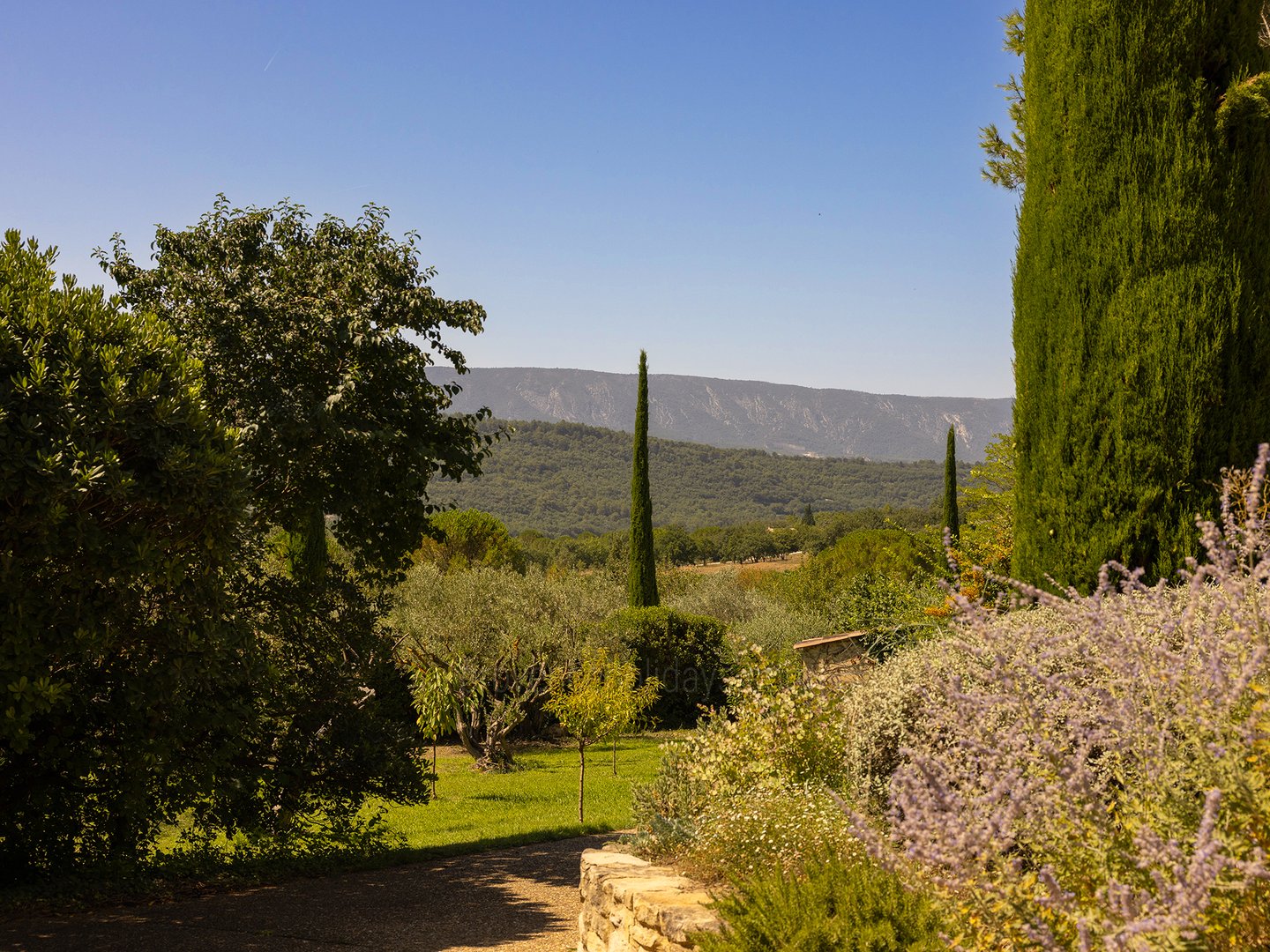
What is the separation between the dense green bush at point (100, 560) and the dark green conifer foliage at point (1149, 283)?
6.60 metres

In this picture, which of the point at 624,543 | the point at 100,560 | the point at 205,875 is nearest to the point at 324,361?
the point at 100,560

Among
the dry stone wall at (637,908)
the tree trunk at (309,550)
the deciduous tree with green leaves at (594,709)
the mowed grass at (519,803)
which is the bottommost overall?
the mowed grass at (519,803)

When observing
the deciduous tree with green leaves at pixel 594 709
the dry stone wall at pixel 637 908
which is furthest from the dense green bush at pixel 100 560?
the deciduous tree with green leaves at pixel 594 709

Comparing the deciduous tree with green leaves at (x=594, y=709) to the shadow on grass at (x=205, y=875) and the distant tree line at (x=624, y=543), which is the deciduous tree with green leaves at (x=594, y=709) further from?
the distant tree line at (x=624, y=543)

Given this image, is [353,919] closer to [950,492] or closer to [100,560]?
[100,560]

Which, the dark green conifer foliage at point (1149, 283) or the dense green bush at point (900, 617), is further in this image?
the dense green bush at point (900, 617)

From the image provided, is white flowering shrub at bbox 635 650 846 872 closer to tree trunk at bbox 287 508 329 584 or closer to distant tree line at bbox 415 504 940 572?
tree trunk at bbox 287 508 329 584

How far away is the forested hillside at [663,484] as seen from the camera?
3752 inches

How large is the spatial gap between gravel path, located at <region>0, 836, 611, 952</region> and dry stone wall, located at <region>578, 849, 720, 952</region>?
145 centimetres

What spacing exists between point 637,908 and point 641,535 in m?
21.2

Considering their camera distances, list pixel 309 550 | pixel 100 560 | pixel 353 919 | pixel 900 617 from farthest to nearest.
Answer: pixel 309 550
pixel 900 617
pixel 353 919
pixel 100 560

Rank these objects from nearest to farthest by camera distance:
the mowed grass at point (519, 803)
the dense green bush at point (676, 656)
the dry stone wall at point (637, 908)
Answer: the dry stone wall at point (637, 908) < the mowed grass at point (519, 803) < the dense green bush at point (676, 656)

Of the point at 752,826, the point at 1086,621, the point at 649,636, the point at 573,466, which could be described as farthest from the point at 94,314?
the point at 573,466

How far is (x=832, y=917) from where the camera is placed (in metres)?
3.77
